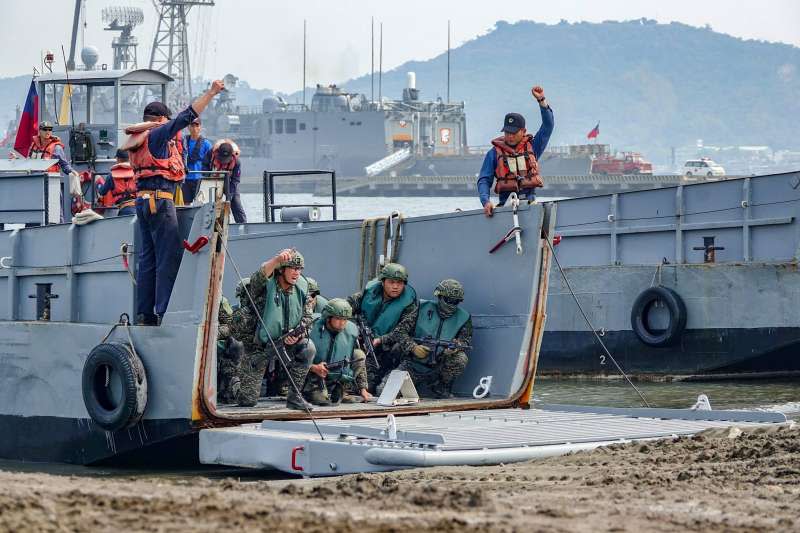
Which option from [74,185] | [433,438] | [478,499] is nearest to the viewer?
[478,499]

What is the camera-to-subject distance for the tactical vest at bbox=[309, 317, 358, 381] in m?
11.4

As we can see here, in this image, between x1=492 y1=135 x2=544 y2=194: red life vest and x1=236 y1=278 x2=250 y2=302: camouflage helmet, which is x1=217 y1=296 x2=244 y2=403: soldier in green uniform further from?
x1=492 y1=135 x2=544 y2=194: red life vest

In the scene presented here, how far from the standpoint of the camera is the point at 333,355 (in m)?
11.5

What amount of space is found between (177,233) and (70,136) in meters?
4.94

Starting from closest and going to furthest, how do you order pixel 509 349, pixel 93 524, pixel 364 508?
pixel 93 524
pixel 364 508
pixel 509 349

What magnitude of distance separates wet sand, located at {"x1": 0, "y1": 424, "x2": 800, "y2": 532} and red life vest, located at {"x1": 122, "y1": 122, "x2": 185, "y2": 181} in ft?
8.98

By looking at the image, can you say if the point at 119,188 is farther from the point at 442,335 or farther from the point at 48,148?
the point at 442,335

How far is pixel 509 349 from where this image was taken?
39.8 feet

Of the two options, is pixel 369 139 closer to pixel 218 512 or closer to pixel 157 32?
pixel 157 32

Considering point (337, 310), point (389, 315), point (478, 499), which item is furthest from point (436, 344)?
point (478, 499)

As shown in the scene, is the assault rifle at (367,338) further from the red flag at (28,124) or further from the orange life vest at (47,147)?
the red flag at (28,124)

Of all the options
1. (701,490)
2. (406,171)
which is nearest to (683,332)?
(701,490)

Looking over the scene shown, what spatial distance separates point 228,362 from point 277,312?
0.54 metres

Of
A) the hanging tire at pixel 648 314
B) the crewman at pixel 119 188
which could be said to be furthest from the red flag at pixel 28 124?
the hanging tire at pixel 648 314
